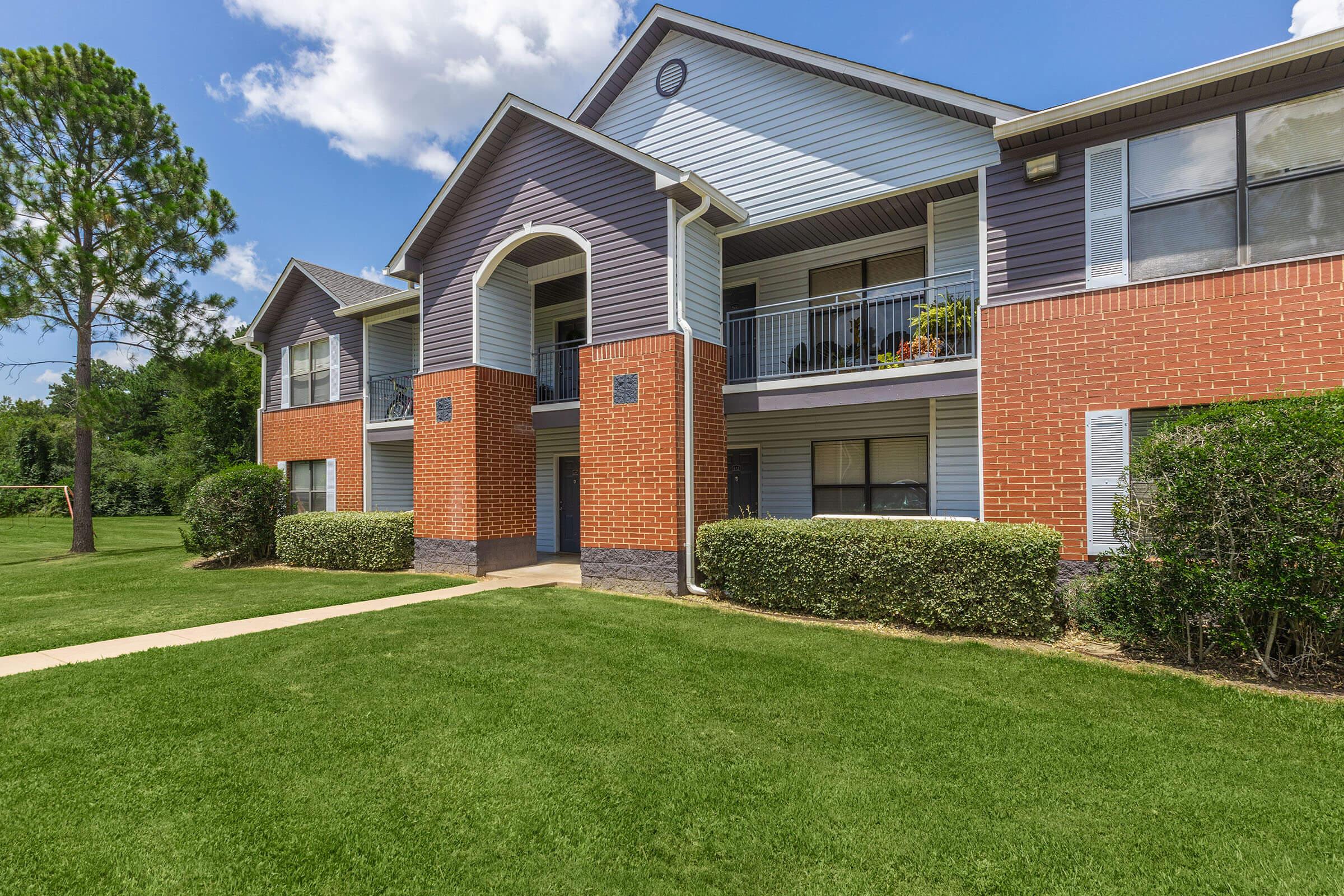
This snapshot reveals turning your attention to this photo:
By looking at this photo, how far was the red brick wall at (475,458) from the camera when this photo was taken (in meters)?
11.9

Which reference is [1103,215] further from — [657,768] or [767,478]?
[657,768]

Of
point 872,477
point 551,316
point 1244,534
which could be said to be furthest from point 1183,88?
point 551,316

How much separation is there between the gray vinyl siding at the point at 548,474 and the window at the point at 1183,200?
10.9 metres

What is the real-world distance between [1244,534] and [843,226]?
7.27m

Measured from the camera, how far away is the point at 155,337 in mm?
18125

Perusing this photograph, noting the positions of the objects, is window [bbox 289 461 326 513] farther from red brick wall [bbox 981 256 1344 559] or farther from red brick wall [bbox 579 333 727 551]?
red brick wall [bbox 981 256 1344 559]

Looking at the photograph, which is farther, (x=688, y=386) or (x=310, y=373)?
(x=310, y=373)

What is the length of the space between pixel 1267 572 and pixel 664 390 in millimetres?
6883

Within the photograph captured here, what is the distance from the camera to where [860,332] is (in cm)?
1108

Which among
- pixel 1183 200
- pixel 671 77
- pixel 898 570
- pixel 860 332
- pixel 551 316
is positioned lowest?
pixel 898 570

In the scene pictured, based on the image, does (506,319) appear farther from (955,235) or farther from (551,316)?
(955,235)

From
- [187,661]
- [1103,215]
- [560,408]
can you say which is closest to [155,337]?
[560,408]

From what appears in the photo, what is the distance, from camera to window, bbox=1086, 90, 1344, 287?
7.21 m

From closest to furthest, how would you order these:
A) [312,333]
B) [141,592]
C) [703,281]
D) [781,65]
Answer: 1. [141,592]
2. [703,281]
3. [781,65]
4. [312,333]
